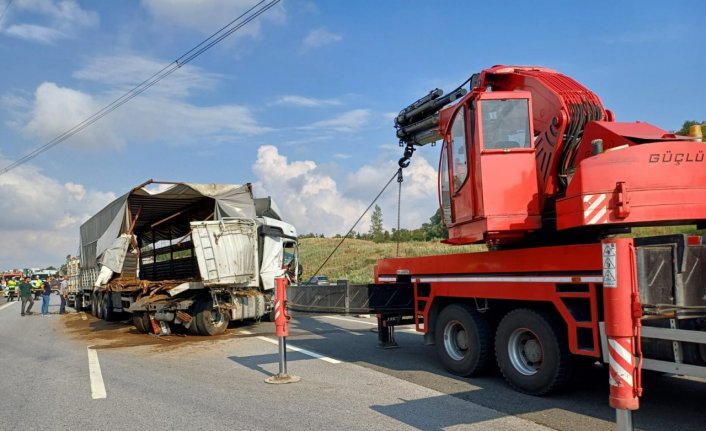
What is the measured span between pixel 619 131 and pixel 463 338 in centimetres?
346

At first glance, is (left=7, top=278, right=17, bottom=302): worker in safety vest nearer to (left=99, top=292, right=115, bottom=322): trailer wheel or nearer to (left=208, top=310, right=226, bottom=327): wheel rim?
(left=99, top=292, right=115, bottom=322): trailer wheel

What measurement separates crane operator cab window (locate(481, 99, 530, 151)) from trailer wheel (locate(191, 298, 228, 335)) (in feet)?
28.5

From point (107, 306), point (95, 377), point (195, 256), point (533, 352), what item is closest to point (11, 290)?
point (107, 306)

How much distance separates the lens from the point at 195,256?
50.2 ft

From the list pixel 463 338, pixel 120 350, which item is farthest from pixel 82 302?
pixel 463 338

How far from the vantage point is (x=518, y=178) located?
6.84m

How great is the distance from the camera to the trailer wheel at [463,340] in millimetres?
7492

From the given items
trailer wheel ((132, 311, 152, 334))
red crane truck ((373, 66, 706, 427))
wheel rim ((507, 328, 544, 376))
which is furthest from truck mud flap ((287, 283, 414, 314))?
trailer wheel ((132, 311, 152, 334))

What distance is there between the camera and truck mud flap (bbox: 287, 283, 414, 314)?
9.16m

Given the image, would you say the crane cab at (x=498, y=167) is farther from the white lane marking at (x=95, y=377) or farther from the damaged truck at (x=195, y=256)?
the damaged truck at (x=195, y=256)

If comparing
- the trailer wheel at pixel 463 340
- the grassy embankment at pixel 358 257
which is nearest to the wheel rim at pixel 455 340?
the trailer wheel at pixel 463 340

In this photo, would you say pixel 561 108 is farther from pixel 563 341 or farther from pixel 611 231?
pixel 563 341

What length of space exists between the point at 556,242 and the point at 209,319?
28.9 feet

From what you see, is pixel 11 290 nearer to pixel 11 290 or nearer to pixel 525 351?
pixel 11 290
